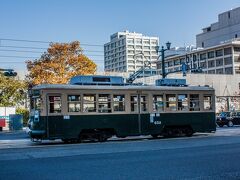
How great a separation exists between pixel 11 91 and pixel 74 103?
96.0 ft

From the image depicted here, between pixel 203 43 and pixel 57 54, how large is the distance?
101715mm

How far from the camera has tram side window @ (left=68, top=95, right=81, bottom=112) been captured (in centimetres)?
2133

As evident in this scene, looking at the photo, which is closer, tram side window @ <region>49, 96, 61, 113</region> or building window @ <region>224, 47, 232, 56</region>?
tram side window @ <region>49, 96, 61, 113</region>

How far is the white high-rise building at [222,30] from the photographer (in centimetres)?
12675

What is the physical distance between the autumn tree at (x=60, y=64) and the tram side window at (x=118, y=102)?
2350 cm

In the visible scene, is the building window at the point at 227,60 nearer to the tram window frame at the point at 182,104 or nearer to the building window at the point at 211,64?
the building window at the point at 211,64

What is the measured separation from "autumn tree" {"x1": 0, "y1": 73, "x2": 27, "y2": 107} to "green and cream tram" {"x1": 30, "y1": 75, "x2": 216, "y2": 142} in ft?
90.3

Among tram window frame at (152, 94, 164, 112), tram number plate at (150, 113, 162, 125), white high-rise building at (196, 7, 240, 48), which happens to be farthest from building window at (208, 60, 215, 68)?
tram number plate at (150, 113, 162, 125)

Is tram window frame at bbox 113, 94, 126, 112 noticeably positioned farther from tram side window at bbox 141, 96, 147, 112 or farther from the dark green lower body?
tram side window at bbox 141, 96, 147, 112

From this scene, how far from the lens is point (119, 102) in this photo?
22.8 metres

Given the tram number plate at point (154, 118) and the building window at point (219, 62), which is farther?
the building window at point (219, 62)

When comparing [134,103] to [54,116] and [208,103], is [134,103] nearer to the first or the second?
[54,116]

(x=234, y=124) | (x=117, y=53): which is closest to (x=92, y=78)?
(x=234, y=124)

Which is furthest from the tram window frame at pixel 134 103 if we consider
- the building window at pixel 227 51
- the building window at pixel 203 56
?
the building window at pixel 203 56
